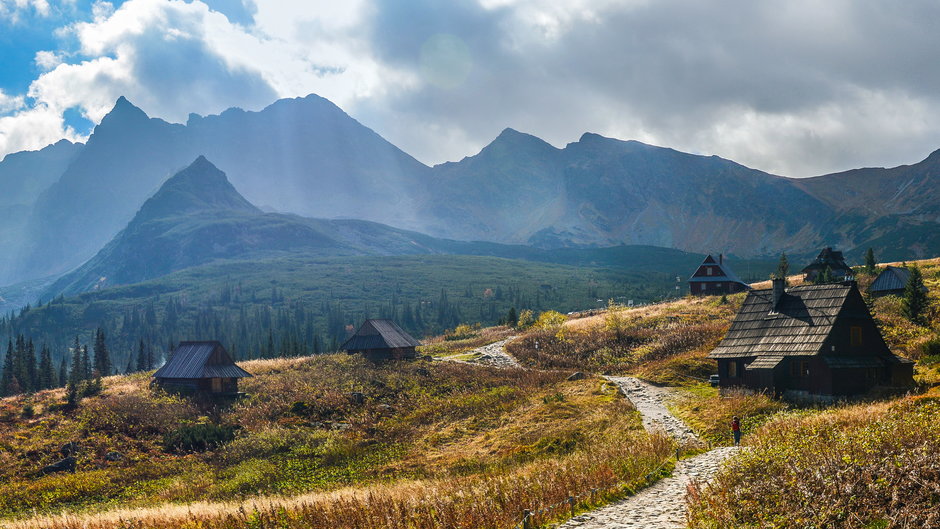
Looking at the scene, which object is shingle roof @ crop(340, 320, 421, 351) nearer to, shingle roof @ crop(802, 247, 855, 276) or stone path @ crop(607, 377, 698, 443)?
stone path @ crop(607, 377, 698, 443)

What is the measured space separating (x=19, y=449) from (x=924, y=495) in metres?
53.4

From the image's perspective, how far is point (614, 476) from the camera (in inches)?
963

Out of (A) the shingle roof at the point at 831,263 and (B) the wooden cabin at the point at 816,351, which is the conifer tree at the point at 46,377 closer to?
(B) the wooden cabin at the point at 816,351

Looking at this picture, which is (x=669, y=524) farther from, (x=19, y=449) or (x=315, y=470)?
(x=19, y=449)

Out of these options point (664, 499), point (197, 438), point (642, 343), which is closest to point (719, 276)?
point (642, 343)

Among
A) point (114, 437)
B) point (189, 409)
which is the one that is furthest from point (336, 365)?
point (114, 437)

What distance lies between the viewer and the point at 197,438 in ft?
167

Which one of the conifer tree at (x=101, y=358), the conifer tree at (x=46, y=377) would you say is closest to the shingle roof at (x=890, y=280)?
the conifer tree at (x=101, y=358)

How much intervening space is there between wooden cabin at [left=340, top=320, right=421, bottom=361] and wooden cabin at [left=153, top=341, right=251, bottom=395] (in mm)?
18469

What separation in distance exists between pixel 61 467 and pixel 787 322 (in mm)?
49381

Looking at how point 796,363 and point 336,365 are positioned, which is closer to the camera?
point 796,363

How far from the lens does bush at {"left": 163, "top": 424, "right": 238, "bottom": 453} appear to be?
50000 millimetres

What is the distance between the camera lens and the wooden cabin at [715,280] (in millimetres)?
126375

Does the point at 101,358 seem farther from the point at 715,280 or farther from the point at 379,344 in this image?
the point at 715,280
